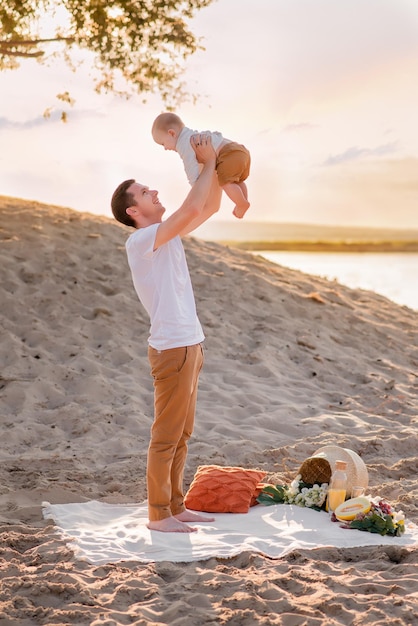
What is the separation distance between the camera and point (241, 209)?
507 centimetres

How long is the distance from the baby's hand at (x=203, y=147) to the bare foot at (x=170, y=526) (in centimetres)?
210

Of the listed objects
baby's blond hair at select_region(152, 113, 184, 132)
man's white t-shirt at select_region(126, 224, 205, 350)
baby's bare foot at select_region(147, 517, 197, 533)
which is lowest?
baby's bare foot at select_region(147, 517, 197, 533)

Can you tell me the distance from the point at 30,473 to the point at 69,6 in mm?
7616

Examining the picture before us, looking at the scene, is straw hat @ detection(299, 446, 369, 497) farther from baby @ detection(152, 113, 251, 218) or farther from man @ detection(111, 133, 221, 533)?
baby @ detection(152, 113, 251, 218)

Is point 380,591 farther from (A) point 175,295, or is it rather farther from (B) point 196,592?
(A) point 175,295

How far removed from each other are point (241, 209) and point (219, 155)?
0.33 metres

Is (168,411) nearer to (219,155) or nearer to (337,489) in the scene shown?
(337,489)

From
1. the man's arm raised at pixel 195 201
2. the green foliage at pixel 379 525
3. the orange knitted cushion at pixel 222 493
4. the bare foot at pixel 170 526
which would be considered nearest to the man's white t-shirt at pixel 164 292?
the man's arm raised at pixel 195 201

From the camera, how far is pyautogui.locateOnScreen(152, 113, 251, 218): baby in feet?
16.2

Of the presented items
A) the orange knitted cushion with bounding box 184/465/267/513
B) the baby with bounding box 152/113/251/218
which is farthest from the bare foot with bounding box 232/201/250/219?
the orange knitted cushion with bounding box 184/465/267/513

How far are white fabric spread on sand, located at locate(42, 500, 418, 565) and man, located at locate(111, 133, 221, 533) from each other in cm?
21

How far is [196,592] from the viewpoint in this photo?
168 inches

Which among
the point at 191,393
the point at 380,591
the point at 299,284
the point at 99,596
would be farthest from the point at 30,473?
the point at 299,284

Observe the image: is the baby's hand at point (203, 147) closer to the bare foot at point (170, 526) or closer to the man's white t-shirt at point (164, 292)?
the man's white t-shirt at point (164, 292)
